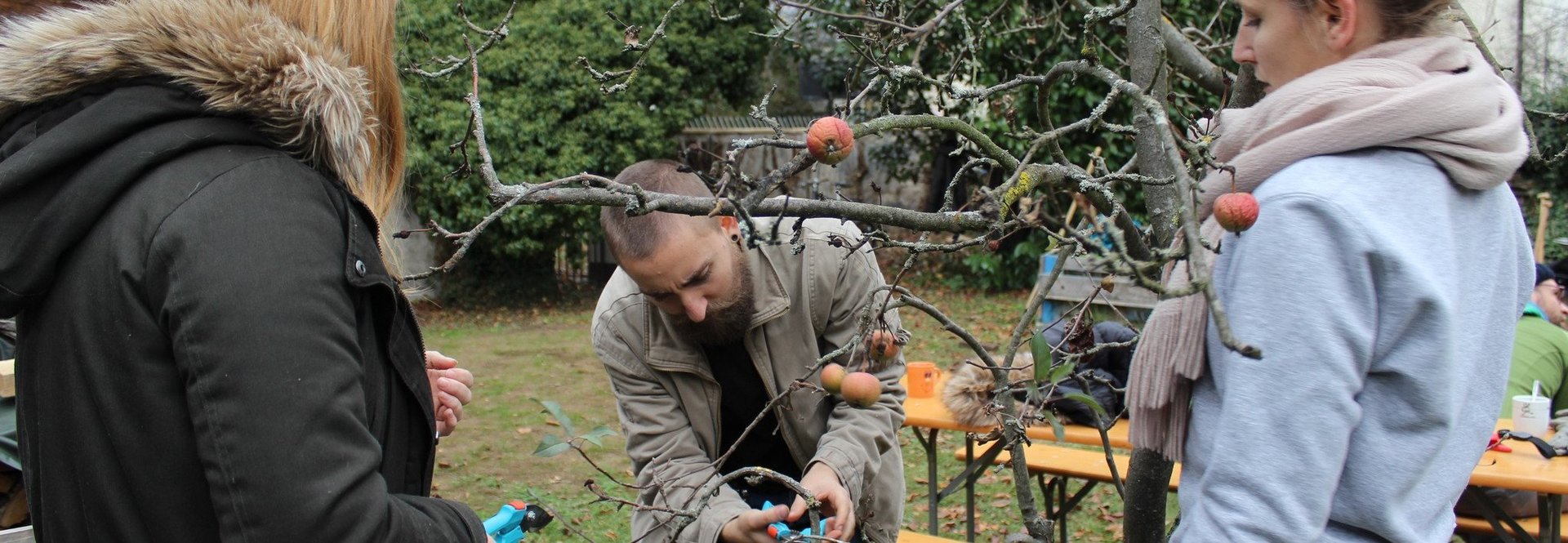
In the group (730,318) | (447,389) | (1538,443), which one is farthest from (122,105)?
(1538,443)

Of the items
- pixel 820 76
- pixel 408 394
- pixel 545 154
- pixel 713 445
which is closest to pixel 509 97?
pixel 545 154

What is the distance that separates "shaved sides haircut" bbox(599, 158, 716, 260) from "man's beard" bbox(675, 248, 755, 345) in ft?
0.58

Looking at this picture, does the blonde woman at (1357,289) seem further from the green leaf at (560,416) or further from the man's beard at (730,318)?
the man's beard at (730,318)

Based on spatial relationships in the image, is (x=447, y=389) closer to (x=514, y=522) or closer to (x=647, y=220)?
(x=514, y=522)

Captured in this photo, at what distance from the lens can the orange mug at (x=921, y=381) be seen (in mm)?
4590

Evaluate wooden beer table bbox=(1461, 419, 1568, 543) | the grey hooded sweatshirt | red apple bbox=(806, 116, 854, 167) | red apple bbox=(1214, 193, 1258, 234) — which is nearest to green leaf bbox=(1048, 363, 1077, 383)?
the grey hooded sweatshirt

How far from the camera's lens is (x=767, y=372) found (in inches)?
97.0

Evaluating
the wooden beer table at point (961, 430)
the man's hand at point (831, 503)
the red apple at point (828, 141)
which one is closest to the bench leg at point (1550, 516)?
the wooden beer table at point (961, 430)

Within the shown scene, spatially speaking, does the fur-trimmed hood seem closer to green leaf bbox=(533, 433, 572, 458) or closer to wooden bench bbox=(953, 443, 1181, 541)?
green leaf bbox=(533, 433, 572, 458)

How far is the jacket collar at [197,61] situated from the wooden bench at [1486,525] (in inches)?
153

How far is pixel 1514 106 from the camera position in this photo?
1.30 m

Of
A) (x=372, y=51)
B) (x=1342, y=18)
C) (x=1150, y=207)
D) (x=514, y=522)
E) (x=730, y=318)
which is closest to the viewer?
(x=1342, y=18)

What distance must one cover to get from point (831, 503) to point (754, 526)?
16 centimetres

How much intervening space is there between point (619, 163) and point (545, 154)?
645 millimetres
